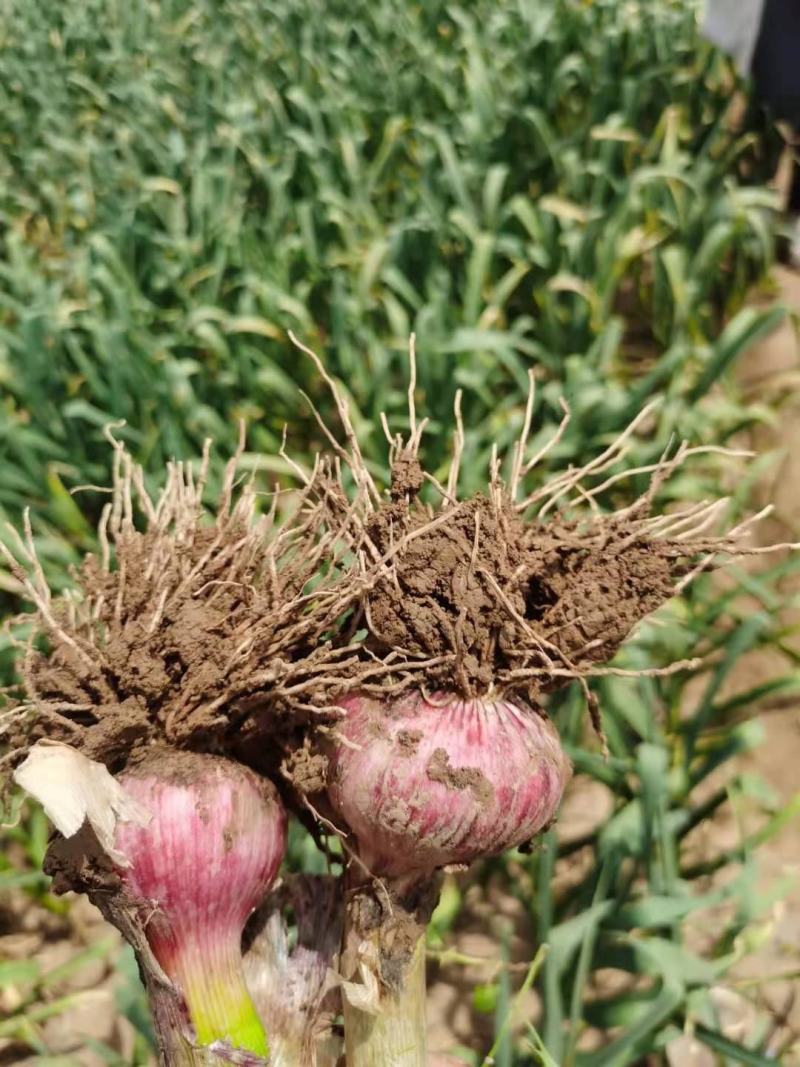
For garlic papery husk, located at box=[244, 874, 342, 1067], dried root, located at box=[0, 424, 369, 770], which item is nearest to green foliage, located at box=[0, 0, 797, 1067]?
garlic papery husk, located at box=[244, 874, 342, 1067]

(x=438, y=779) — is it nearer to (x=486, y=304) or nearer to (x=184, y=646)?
(x=184, y=646)

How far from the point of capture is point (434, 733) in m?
0.73

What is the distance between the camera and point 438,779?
71 cm

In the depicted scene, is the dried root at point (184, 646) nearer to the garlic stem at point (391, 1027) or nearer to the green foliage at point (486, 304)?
the garlic stem at point (391, 1027)

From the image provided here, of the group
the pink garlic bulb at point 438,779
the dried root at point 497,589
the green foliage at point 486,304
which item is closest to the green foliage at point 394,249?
the green foliage at point 486,304

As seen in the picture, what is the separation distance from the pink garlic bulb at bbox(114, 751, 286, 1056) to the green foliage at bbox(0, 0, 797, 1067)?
38cm

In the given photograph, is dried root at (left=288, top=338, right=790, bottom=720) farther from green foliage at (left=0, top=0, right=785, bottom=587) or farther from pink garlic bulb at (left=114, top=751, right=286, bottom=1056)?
green foliage at (left=0, top=0, right=785, bottom=587)

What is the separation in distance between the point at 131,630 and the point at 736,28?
2.19 meters

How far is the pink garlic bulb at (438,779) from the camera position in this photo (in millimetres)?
709

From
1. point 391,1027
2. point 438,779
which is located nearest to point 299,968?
point 391,1027

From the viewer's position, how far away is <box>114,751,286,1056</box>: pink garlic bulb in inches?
28.3

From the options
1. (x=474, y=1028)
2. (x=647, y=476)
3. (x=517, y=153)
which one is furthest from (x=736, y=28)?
(x=474, y=1028)

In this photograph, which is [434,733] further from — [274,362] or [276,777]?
[274,362]

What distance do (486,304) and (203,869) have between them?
63.3 inches
